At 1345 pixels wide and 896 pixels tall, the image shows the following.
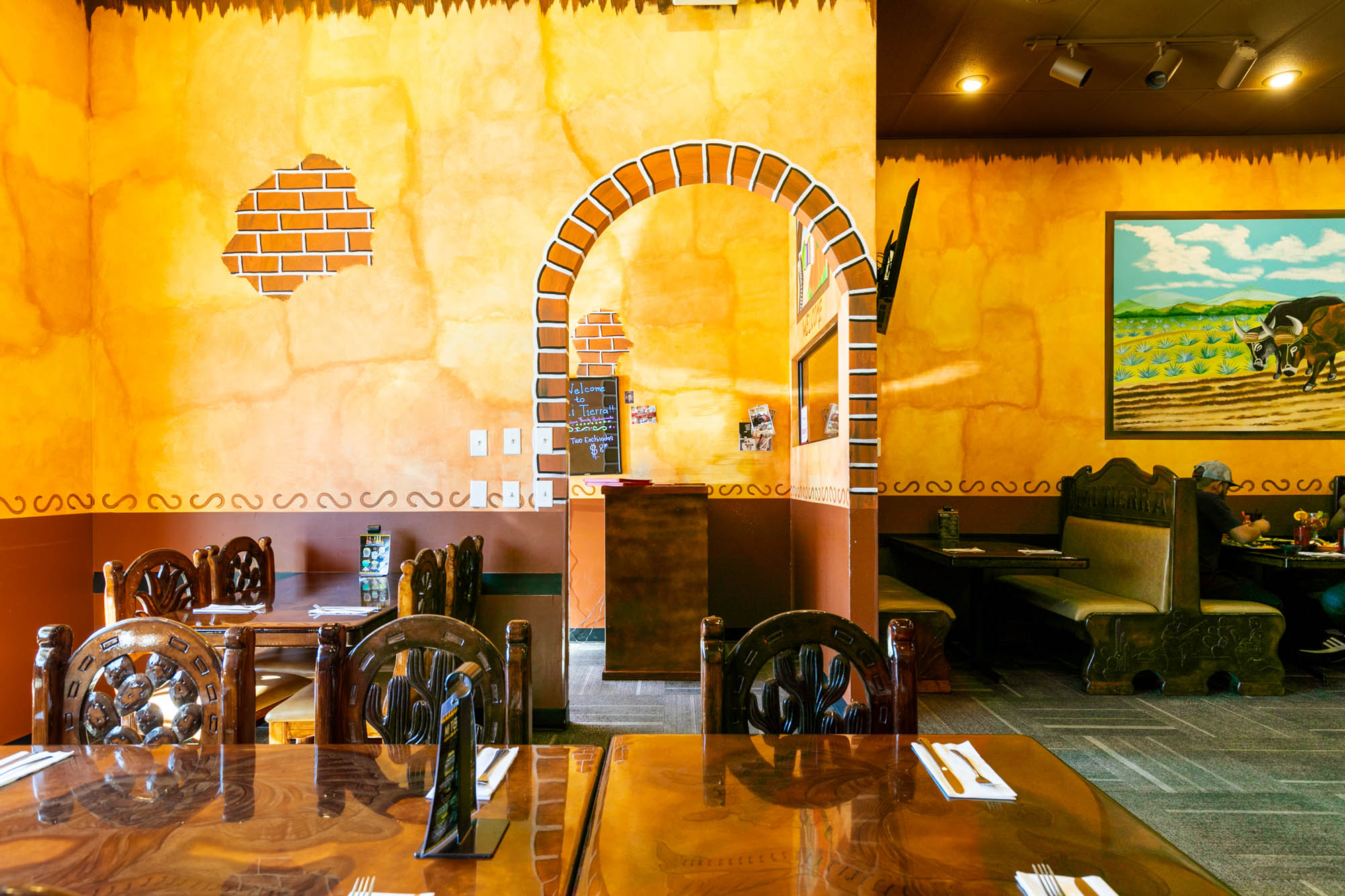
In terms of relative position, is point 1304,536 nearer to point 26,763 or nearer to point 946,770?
point 946,770

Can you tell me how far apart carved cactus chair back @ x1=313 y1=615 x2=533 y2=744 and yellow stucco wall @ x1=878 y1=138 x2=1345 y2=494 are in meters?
4.38

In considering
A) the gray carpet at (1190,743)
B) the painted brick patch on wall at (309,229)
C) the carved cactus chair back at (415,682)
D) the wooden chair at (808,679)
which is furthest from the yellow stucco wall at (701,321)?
the carved cactus chair back at (415,682)

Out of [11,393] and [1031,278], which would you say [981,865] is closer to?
[11,393]

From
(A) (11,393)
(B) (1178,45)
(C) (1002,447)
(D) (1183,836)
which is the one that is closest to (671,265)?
(C) (1002,447)

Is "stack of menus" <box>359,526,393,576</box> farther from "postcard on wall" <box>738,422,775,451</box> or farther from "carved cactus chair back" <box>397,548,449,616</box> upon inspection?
"postcard on wall" <box>738,422,775,451</box>

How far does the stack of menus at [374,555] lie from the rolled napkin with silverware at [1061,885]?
2.83m

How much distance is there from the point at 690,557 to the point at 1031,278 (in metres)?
3.16

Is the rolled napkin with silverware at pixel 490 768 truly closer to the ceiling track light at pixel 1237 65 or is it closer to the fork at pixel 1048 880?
the fork at pixel 1048 880

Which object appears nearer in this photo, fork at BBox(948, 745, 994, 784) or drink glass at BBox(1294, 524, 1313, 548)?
fork at BBox(948, 745, 994, 784)

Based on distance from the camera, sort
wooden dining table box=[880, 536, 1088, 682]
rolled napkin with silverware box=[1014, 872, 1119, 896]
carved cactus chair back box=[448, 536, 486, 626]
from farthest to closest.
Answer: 1. wooden dining table box=[880, 536, 1088, 682]
2. carved cactus chair back box=[448, 536, 486, 626]
3. rolled napkin with silverware box=[1014, 872, 1119, 896]

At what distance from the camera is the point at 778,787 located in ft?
4.18

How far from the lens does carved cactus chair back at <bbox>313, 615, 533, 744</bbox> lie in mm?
1549

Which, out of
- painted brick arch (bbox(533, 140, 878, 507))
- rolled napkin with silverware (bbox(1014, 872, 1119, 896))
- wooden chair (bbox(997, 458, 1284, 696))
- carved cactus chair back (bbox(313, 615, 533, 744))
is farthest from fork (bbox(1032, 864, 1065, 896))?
wooden chair (bbox(997, 458, 1284, 696))

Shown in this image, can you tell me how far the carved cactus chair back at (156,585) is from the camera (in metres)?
2.77
